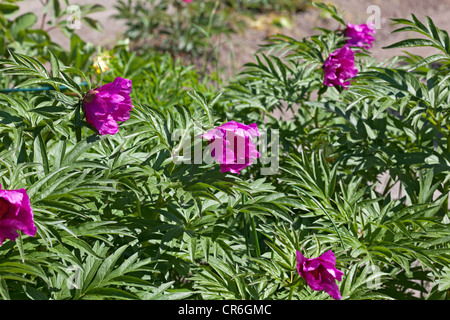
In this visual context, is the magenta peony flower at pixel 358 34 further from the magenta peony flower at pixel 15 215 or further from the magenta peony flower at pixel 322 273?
the magenta peony flower at pixel 15 215

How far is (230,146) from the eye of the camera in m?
1.33

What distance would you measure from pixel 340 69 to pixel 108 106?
2.63ft

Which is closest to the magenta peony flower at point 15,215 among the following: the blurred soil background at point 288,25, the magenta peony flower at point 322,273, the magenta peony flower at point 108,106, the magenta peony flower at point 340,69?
the magenta peony flower at point 108,106

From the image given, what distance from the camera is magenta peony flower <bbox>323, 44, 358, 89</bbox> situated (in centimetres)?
177

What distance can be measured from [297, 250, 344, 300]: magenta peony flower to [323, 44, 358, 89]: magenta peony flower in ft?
2.27

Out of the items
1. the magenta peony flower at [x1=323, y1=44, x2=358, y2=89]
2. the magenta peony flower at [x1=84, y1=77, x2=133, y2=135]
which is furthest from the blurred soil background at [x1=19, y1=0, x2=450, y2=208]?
the magenta peony flower at [x1=84, y1=77, x2=133, y2=135]

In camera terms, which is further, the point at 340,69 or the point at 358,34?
the point at 358,34

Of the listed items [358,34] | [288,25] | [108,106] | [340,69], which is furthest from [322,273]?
[288,25]

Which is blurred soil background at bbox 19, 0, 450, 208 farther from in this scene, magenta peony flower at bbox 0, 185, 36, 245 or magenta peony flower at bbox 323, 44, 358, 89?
magenta peony flower at bbox 0, 185, 36, 245

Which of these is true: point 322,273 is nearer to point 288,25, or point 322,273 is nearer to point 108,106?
point 108,106

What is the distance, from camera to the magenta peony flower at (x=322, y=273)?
125cm
